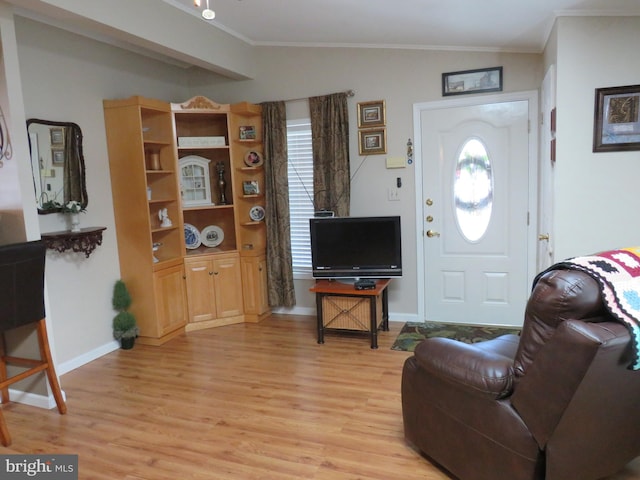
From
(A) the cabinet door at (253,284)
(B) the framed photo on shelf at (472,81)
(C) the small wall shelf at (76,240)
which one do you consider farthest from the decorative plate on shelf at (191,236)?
(B) the framed photo on shelf at (472,81)

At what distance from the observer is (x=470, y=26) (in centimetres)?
337

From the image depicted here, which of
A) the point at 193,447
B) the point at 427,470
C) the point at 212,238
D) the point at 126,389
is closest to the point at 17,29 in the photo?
the point at 212,238

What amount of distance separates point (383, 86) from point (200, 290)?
2.67 meters

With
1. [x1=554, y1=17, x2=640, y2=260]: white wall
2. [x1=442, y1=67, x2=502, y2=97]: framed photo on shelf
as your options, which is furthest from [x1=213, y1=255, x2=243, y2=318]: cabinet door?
[x1=554, y1=17, x2=640, y2=260]: white wall

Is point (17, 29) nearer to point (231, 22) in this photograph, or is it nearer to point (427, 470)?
point (231, 22)

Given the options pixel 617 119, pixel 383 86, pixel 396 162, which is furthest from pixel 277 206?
pixel 617 119

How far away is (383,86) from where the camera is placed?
4.28 meters

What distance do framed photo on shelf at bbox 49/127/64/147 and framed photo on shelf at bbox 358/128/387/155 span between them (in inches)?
101

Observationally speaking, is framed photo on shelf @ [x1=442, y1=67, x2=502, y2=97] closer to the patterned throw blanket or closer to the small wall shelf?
the patterned throw blanket

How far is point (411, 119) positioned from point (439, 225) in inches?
40.4

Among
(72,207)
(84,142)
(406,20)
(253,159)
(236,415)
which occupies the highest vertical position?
(406,20)

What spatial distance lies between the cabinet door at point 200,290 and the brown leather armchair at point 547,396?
2892mm

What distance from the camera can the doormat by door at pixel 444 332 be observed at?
3.93 metres

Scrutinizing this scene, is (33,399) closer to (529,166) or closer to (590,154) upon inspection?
(590,154)
